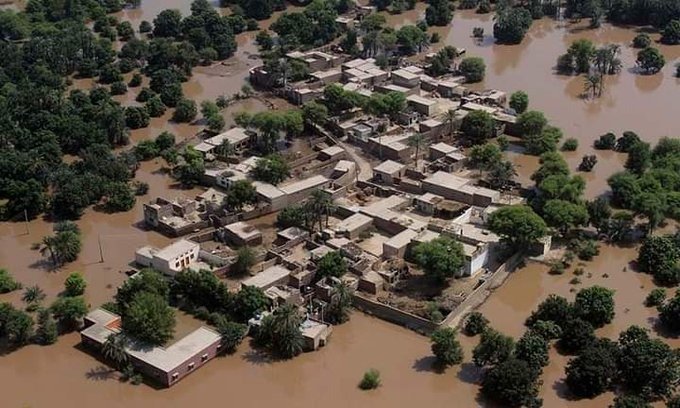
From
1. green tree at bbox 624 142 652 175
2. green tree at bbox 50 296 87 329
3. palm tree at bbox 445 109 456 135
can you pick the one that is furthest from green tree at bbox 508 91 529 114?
green tree at bbox 50 296 87 329

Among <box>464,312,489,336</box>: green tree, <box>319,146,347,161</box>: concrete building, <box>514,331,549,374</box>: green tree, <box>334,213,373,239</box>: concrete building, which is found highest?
<box>319,146,347,161</box>: concrete building

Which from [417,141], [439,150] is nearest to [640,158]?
[439,150]

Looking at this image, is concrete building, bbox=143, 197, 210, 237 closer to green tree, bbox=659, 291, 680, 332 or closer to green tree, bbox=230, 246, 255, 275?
green tree, bbox=230, 246, 255, 275

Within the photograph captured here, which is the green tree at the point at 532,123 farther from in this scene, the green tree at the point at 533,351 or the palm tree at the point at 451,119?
the green tree at the point at 533,351

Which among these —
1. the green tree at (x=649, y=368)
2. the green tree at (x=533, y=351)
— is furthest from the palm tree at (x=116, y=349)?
the green tree at (x=649, y=368)

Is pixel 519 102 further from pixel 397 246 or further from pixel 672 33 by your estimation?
pixel 672 33

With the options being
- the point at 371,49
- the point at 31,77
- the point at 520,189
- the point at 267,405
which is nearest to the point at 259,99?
the point at 371,49

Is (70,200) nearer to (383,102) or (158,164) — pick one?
(158,164)
